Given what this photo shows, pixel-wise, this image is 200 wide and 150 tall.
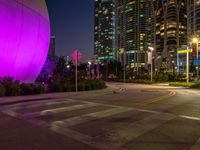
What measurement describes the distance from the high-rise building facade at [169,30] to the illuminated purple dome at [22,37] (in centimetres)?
16059

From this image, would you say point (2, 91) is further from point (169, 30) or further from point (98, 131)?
point (169, 30)

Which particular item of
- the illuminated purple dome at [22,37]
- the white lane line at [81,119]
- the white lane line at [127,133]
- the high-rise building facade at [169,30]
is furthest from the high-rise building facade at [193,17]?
the white lane line at [127,133]

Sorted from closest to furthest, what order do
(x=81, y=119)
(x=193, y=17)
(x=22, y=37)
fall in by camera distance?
(x=81, y=119) → (x=22, y=37) → (x=193, y=17)

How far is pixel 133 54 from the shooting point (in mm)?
199625

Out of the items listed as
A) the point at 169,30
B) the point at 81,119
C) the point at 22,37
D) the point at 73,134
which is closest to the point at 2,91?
the point at 22,37

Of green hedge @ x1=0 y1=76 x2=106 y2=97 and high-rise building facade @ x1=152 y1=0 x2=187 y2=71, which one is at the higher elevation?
high-rise building facade @ x1=152 y1=0 x2=187 y2=71

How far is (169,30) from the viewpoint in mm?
184750

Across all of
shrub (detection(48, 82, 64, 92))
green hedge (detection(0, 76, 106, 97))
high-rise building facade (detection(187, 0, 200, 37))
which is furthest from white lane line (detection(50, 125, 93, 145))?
high-rise building facade (detection(187, 0, 200, 37))

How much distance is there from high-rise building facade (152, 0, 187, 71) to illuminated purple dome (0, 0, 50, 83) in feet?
527

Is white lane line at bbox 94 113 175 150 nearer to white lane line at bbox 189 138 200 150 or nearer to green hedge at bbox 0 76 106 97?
white lane line at bbox 189 138 200 150

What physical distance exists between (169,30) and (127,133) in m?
187

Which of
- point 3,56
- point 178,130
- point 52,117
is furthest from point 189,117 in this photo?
point 3,56

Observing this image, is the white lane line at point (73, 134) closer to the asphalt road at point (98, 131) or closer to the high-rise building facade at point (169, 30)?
the asphalt road at point (98, 131)

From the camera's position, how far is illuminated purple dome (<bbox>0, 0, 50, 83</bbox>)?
1916 cm
